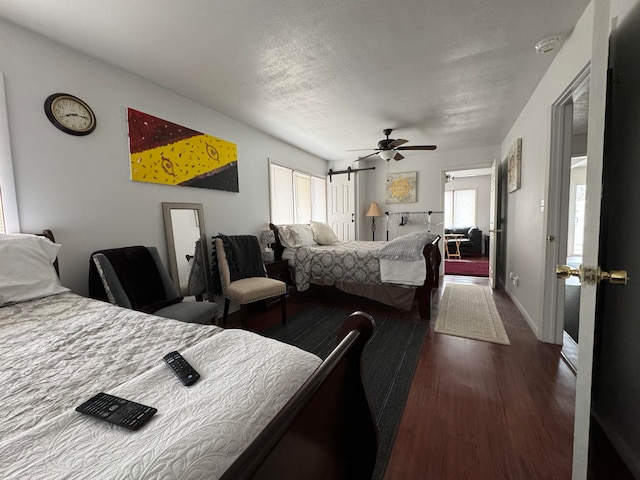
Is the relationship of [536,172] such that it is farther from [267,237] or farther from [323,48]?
[267,237]

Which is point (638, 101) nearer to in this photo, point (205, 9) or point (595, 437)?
point (595, 437)

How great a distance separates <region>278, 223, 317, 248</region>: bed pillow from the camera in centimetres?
376

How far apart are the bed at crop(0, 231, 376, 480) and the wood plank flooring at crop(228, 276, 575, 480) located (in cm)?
60

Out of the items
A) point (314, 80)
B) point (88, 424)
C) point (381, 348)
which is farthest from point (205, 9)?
point (381, 348)

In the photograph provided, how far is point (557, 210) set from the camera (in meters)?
2.23

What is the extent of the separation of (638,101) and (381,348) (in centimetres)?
213

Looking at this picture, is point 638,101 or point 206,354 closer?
point 206,354

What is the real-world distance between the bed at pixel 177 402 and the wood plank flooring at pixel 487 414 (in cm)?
60

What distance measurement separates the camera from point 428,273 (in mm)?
2926

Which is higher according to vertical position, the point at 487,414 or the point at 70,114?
the point at 70,114

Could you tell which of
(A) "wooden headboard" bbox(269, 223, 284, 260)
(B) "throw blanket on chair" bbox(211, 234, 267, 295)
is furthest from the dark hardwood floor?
(A) "wooden headboard" bbox(269, 223, 284, 260)

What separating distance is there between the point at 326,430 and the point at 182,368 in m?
0.46

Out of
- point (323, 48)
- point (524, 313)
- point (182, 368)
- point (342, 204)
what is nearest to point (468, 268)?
point (524, 313)

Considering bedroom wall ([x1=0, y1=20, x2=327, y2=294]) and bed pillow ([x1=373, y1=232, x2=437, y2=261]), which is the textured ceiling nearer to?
bedroom wall ([x1=0, y1=20, x2=327, y2=294])
